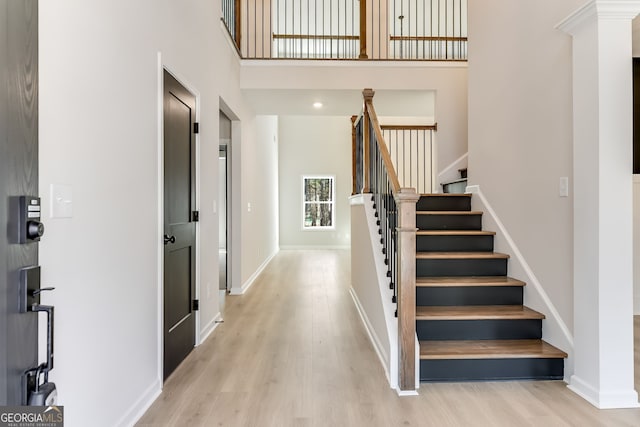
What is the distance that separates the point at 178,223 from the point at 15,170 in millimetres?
1608

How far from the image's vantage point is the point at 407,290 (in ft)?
7.48

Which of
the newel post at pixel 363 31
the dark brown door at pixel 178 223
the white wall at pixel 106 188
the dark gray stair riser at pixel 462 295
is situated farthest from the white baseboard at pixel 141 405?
the newel post at pixel 363 31

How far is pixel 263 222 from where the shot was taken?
7371mm

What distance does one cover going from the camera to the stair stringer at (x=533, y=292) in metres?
2.42

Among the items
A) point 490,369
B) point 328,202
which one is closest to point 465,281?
point 490,369

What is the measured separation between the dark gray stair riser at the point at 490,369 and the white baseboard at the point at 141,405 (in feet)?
5.53

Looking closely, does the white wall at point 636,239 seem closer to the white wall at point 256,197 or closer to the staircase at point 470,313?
the staircase at point 470,313

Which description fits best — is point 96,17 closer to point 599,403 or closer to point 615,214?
point 615,214

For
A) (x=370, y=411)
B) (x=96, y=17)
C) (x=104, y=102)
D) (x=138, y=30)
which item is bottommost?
(x=370, y=411)

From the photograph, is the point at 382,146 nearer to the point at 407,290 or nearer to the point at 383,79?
the point at 407,290

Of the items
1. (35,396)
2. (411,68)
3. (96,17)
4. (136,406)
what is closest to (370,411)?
(136,406)

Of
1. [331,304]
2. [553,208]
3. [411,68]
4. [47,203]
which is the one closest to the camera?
[47,203]

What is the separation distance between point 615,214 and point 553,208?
47 centimetres

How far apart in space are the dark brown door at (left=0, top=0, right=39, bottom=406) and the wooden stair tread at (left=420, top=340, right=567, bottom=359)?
80.9 inches
